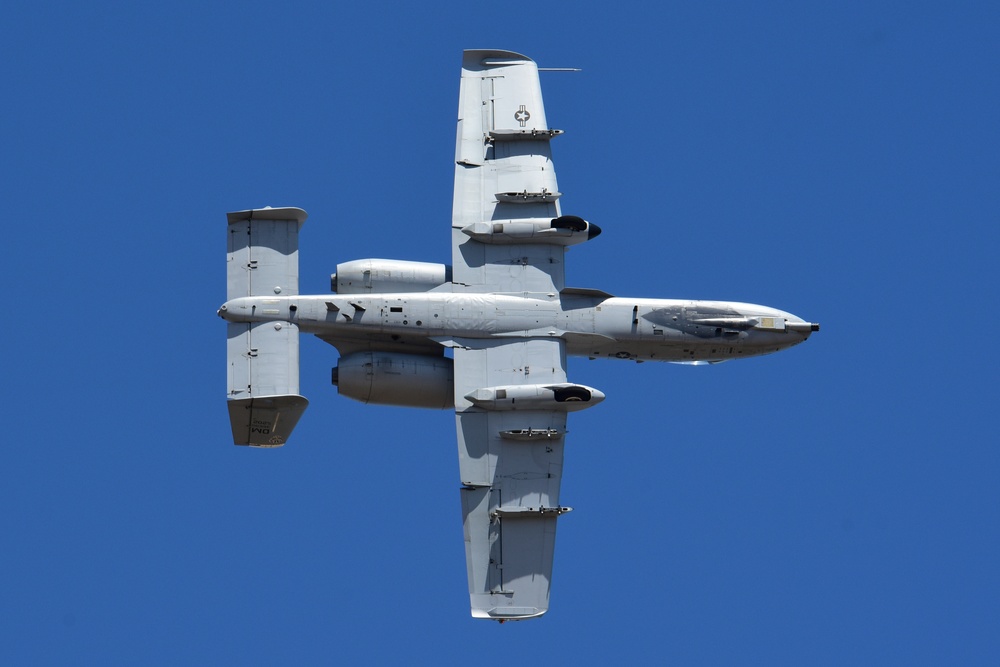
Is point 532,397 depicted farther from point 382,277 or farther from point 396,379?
point 382,277

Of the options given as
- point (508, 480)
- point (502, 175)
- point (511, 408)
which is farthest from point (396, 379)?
point (502, 175)

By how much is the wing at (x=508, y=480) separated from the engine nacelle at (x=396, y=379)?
0.60m

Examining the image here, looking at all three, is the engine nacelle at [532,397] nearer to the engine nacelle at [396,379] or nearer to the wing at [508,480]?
the wing at [508,480]

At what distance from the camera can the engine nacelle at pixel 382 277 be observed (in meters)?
50.1

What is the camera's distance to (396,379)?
164 feet

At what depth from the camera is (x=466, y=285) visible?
50406mm

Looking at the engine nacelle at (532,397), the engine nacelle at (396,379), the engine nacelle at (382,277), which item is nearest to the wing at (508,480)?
the engine nacelle at (532,397)

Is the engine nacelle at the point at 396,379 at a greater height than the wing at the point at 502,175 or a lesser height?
lesser

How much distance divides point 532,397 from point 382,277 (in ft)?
16.3

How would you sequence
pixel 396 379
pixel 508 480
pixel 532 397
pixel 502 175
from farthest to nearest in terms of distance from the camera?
1. pixel 502 175
2. pixel 396 379
3. pixel 508 480
4. pixel 532 397

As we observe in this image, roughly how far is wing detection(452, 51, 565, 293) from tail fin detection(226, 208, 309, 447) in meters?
4.45

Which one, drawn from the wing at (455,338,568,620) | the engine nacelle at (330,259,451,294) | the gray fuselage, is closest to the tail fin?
the gray fuselage

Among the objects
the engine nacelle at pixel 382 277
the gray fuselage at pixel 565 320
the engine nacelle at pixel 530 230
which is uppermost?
the engine nacelle at pixel 530 230

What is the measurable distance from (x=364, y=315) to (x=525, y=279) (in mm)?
4327
